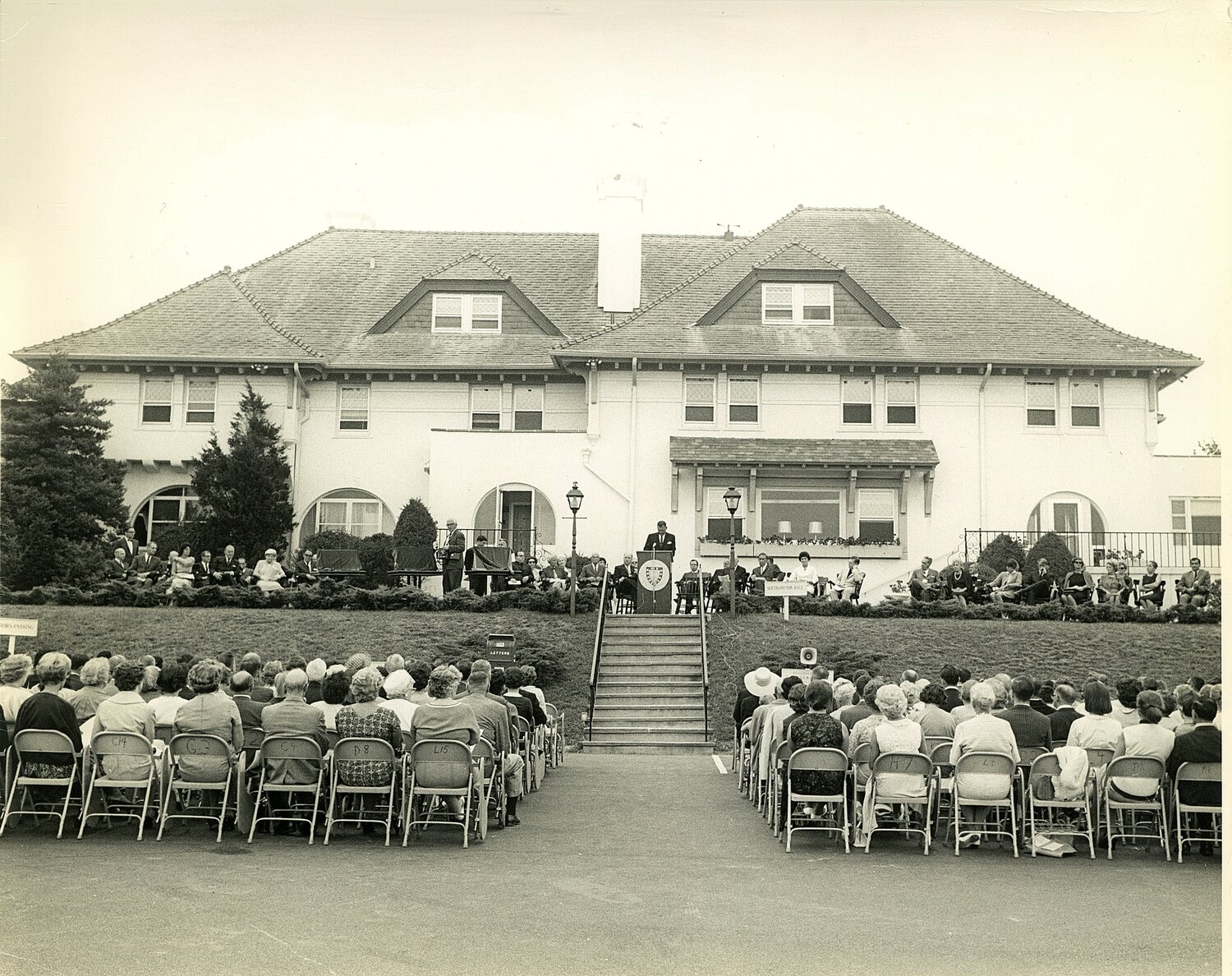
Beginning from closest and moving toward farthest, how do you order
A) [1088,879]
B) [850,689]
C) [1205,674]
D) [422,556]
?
[1088,879] → [850,689] → [1205,674] → [422,556]

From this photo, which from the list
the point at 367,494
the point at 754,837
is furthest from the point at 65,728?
the point at 367,494

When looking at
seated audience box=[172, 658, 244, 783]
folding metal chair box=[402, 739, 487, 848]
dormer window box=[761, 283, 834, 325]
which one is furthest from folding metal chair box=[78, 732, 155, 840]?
dormer window box=[761, 283, 834, 325]

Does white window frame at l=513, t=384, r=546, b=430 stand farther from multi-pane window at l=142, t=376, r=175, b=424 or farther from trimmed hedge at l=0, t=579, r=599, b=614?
multi-pane window at l=142, t=376, r=175, b=424

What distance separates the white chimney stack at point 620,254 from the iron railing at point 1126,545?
409 inches

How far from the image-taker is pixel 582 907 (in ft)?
27.5

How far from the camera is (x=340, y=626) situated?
23.9 metres

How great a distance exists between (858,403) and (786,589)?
8.02m

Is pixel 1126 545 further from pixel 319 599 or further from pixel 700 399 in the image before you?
pixel 319 599

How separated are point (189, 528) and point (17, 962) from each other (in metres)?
→ 22.6

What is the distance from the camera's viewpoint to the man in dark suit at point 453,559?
26.2 metres

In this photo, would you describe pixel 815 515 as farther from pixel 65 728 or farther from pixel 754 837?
pixel 65 728

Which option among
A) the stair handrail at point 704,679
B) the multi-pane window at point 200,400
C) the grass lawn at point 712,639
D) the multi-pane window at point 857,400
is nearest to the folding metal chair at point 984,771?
the stair handrail at point 704,679

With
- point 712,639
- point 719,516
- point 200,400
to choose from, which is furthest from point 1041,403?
point 200,400

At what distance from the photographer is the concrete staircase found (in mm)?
19562
